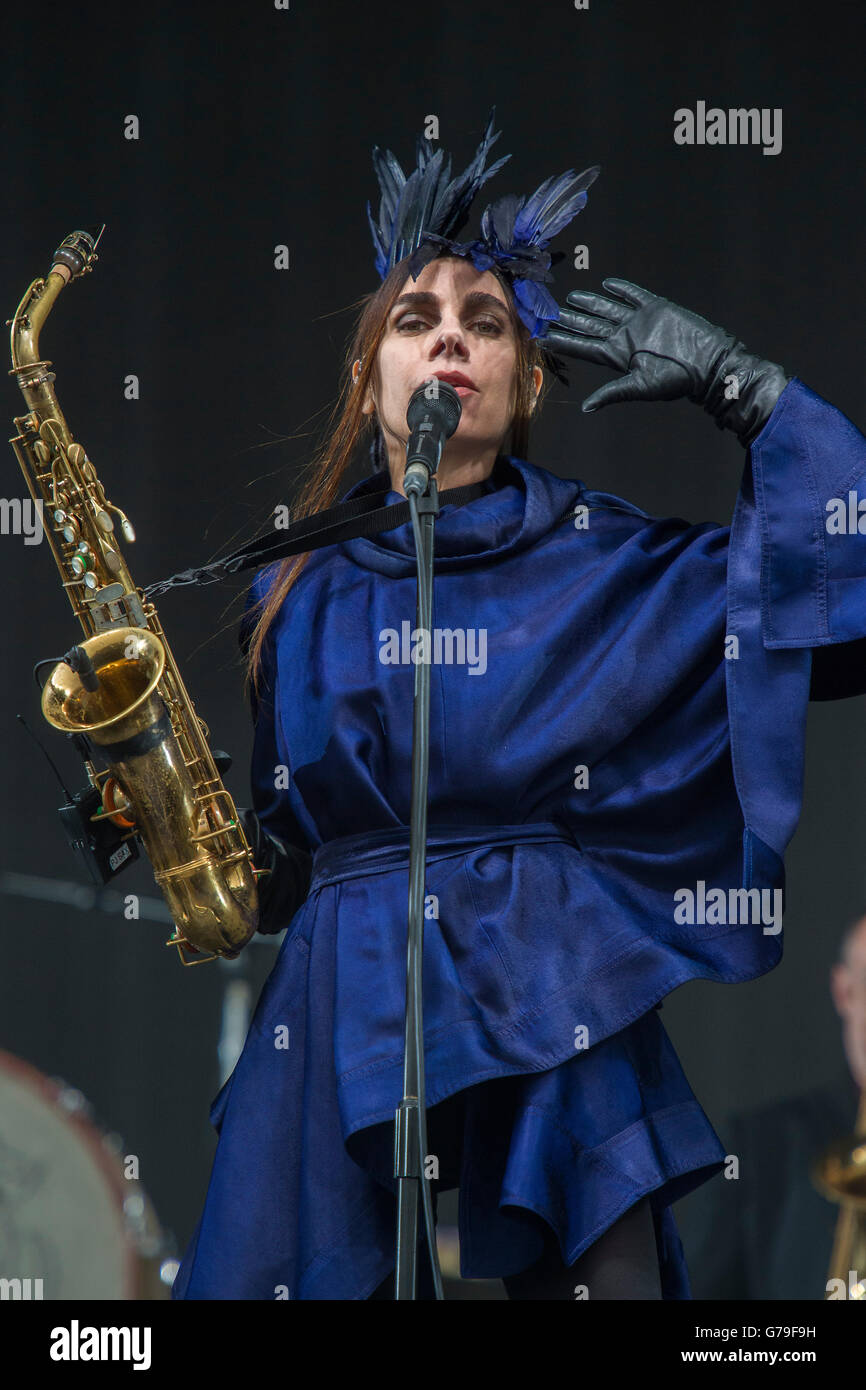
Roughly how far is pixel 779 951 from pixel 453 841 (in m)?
0.40

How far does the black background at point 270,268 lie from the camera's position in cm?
301

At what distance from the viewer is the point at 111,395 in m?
3.21

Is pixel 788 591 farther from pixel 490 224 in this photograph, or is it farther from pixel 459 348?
pixel 490 224

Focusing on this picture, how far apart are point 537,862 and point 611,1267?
46 cm

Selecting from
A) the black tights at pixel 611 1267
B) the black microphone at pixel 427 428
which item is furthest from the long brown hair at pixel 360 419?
the black tights at pixel 611 1267

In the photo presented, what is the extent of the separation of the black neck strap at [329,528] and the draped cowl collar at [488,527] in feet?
0.09

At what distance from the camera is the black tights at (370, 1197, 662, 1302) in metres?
1.92

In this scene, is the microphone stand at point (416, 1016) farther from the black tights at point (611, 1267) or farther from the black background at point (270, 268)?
the black background at point (270, 268)

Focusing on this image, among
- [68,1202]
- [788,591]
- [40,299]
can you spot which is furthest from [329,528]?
[68,1202]

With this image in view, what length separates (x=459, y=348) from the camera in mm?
2311

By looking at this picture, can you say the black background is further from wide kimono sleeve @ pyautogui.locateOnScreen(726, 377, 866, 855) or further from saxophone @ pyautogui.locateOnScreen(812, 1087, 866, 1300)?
wide kimono sleeve @ pyautogui.locateOnScreen(726, 377, 866, 855)

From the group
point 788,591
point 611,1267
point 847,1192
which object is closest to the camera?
point 611,1267

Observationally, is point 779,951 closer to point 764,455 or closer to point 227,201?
point 764,455
